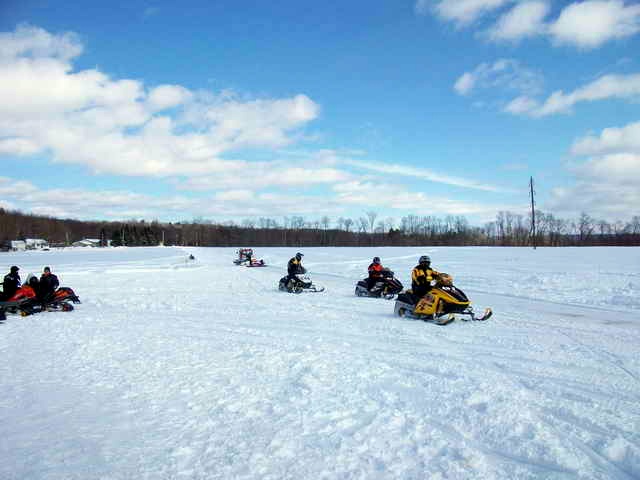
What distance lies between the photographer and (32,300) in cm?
1183

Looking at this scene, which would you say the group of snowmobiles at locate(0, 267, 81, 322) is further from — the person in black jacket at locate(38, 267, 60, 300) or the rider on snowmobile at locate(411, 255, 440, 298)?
the rider on snowmobile at locate(411, 255, 440, 298)

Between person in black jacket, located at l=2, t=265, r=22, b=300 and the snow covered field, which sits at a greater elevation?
person in black jacket, located at l=2, t=265, r=22, b=300

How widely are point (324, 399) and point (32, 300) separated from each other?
34.1ft

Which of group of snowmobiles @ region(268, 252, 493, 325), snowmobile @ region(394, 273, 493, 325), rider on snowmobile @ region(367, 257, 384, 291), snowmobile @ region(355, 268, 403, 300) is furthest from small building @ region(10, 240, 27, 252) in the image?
snowmobile @ region(394, 273, 493, 325)

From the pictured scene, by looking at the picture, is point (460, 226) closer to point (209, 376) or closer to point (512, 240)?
point (512, 240)

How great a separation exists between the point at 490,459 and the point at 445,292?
601 centimetres

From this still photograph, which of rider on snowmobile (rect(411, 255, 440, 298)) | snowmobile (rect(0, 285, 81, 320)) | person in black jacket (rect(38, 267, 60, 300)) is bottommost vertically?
snowmobile (rect(0, 285, 81, 320))

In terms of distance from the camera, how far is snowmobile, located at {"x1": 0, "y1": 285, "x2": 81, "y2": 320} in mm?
11547

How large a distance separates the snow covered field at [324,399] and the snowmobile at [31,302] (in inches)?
89.3

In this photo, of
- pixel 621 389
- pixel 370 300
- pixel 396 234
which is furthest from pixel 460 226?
pixel 621 389

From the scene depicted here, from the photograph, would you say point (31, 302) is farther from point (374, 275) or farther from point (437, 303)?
point (437, 303)

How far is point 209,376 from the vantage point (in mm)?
5586

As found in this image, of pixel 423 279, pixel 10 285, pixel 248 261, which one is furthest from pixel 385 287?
pixel 248 261

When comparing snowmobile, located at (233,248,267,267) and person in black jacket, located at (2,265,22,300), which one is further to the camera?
snowmobile, located at (233,248,267,267)
